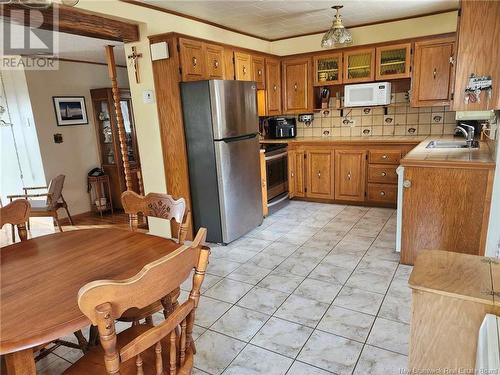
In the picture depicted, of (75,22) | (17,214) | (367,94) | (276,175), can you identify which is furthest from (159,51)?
(367,94)

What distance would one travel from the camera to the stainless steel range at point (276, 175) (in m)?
4.26

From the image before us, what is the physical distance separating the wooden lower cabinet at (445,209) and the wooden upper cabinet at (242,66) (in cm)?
222

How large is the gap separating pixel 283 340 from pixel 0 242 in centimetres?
395

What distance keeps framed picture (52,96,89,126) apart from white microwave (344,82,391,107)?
3.85 m

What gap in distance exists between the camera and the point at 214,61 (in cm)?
355

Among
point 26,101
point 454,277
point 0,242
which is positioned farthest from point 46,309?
point 26,101

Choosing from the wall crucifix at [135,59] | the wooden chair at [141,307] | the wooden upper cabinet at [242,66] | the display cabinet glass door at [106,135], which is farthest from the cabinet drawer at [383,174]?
the display cabinet glass door at [106,135]

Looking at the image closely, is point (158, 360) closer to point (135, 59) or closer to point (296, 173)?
point (135, 59)

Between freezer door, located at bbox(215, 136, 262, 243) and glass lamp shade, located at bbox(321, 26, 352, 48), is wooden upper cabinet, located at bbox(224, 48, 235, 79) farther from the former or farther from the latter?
glass lamp shade, located at bbox(321, 26, 352, 48)

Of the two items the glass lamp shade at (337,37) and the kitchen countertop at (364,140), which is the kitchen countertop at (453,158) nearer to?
the kitchen countertop at (364,140)

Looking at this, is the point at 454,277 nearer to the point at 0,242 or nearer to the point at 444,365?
the point at 444,365

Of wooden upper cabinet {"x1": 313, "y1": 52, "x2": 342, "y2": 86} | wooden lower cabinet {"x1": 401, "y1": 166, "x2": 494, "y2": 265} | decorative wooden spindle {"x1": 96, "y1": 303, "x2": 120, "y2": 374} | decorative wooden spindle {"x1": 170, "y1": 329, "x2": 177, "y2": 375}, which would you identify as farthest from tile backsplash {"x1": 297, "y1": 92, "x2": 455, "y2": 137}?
decorative wooden spindle {"x1": 96, "y1": 303, "x2": 120, "y2": 374}

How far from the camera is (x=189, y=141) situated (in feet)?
11.0

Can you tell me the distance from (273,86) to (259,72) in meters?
0.43
